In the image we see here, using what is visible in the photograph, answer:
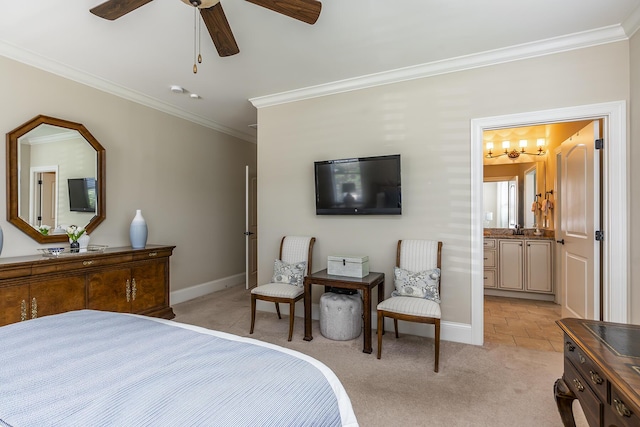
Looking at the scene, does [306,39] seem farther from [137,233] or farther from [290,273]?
[137,233]

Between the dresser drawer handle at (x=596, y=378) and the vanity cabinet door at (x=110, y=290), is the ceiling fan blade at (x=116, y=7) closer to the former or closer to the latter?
the vanity cabinet door at (x=110, y=290)

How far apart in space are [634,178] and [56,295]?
471cm

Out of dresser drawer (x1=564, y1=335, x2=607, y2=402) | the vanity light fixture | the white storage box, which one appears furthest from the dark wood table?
the vanity light fixture

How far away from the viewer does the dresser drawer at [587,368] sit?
1.05m

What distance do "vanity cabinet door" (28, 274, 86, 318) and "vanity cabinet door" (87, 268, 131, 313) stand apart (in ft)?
0.28

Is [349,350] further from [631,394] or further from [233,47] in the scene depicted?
[233,47]

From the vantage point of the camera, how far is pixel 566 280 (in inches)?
135

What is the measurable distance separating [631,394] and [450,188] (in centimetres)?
240

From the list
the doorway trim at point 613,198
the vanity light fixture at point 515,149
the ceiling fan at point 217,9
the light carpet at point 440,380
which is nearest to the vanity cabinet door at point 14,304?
the light carpet at point 440,380

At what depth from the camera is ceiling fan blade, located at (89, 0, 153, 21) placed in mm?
1787

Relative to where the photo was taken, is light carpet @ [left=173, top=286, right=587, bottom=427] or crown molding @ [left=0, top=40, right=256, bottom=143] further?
crown molding @ [left=0, top=40, right=256, bottom=143]

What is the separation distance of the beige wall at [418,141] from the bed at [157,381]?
2.32m

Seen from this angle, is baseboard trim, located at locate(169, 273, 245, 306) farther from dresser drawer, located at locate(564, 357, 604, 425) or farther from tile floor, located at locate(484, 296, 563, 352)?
dresser drawer, located at locate(564, 357, 604, 425)

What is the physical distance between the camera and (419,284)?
2.90m
